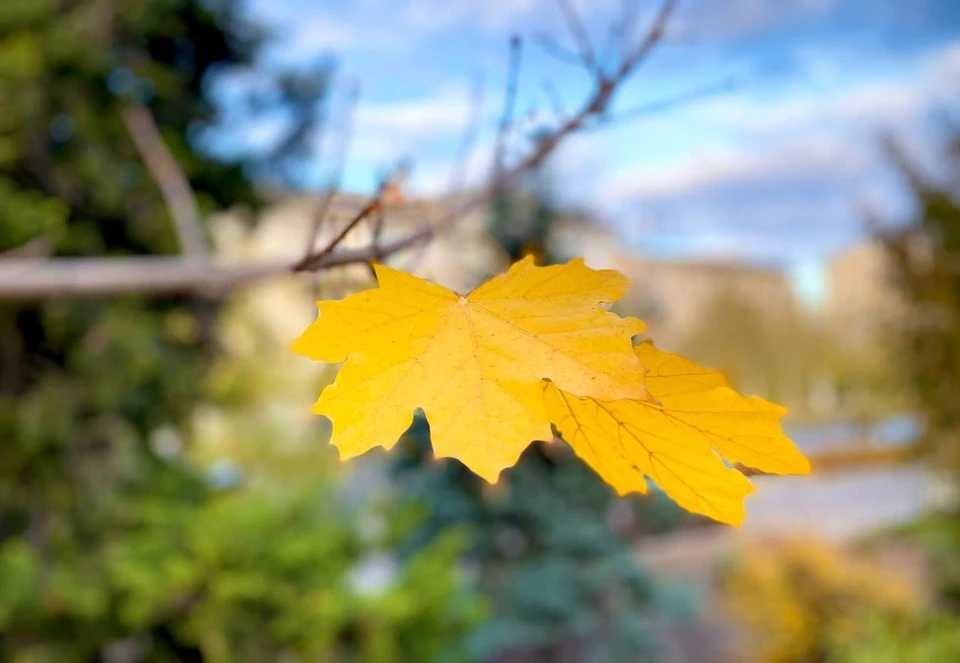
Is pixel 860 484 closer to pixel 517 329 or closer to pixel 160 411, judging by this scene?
pixel 160 411

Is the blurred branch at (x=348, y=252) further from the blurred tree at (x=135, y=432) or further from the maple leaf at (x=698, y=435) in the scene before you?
the blurred tree at (x=135, y=432)

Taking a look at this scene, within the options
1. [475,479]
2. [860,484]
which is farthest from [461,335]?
[860,484]

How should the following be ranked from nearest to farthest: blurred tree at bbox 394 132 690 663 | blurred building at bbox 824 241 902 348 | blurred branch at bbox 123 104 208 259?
blurred branch at bbox 123 104 208 259
blurred tree at bbox 394 132 690 663
blurred building at bbox 824 241 902 348

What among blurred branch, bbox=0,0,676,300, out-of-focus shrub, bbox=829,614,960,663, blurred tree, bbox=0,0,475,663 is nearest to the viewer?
blurred branch, bbox=0,0,676,300

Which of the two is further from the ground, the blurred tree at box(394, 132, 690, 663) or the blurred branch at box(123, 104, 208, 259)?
the blurred branch at box(123, 104, 208, 259)

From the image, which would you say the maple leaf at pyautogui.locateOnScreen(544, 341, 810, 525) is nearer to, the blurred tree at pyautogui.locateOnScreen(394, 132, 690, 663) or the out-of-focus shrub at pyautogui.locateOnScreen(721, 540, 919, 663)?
the blurred tree at pyautogui.locateOnScreen(394, 132, 690, 663)

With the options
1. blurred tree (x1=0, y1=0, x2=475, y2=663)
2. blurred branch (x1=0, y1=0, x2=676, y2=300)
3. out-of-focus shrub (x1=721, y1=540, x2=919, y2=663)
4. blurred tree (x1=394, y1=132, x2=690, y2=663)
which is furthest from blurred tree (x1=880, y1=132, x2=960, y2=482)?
blurred branch (x1=0, y1=0, x2=676, y2=300)

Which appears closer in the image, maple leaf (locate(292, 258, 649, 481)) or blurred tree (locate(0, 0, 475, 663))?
maple leaf (locate(292, 258, 649, 481))

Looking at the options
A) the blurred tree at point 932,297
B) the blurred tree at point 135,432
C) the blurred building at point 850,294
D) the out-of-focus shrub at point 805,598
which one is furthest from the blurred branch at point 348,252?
the blurred building at point 850,294

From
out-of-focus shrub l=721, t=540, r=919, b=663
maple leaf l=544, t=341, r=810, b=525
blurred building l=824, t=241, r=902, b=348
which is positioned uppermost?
maple leaf l=544, t=341, r=810, b=525
